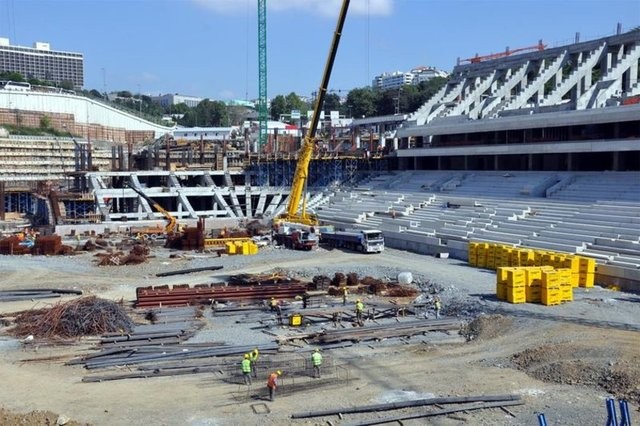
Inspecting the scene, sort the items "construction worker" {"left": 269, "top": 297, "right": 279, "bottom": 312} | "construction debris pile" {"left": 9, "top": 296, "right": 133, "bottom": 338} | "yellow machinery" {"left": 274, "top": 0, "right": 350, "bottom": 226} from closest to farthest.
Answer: "construction debris pile" {"left": 9, "top": 296, "right": 133, "bottom": 338}, "construction worker" {"left": 269, "top": 297, "right": 279, "bottom": 312}, "yellow machinery" {"left": 274, "top": 0, "right": 350, "bottom": 226}

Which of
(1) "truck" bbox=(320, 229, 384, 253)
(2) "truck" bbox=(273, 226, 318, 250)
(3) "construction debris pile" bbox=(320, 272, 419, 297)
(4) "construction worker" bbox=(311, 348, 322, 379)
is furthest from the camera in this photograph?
(2) "truck" bbox=(273, 226, 318, 250)

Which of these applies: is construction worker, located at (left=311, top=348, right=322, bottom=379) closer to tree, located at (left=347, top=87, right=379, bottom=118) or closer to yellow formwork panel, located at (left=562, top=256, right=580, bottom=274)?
yellow formwork panel, located at (left=562, top=256, right=580, bottom=274)

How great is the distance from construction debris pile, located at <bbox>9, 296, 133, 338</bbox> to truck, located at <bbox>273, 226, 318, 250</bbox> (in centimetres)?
1734

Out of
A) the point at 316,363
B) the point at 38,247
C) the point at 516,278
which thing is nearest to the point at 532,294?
the point at 516,278

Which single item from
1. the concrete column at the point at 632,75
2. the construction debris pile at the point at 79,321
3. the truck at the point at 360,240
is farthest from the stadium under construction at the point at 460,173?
the construction debris pile at the point at 79,321

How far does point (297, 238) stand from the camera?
119ft

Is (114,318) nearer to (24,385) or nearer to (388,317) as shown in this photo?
(24,385)

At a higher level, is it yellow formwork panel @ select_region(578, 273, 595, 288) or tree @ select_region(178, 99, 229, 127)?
tree @ select_region(178, 99, 229, 127)

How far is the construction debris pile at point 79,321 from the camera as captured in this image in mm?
18547

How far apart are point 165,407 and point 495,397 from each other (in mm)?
6637

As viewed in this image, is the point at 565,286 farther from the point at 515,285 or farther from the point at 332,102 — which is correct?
the point at 332,102

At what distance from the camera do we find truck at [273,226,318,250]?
118 feet

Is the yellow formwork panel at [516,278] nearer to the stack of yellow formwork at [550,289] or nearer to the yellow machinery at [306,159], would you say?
the stack of yellow formwork at [550,289]

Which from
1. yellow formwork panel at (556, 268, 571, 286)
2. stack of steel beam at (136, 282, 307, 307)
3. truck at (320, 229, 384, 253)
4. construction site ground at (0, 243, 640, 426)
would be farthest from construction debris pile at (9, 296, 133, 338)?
truck at (320, 229, 384, 253)
